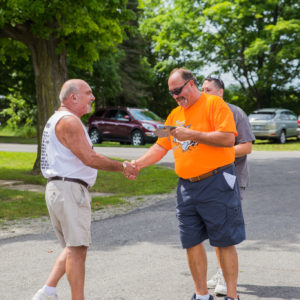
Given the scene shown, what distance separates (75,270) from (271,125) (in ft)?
72.6

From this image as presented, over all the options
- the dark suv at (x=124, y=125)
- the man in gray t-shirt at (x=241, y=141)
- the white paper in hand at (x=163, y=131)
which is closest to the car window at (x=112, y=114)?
the dark suv at (x=124, y=125)

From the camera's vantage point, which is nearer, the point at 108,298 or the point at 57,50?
the point at 108,298

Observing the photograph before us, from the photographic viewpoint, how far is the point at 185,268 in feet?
16.9

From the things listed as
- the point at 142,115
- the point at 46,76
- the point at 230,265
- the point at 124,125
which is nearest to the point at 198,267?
the point at 230,265

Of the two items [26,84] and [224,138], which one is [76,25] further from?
[26,84]

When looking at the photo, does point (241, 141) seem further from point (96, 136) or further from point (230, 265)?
point (96, 136)

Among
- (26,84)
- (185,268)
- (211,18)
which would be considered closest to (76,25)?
(185,268)

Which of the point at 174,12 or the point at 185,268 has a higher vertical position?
the point at 174,12

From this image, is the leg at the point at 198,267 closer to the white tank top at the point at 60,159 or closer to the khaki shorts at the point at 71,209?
the khaki shorts at the point at 71,209

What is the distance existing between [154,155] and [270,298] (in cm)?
152

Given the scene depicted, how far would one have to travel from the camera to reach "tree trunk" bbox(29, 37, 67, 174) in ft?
41.6

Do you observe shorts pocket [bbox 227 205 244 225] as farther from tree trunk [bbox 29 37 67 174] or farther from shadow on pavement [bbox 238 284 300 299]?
tree trunk [bbox 29 37 67 174]

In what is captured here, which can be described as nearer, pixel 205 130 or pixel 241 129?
pixel 205 130

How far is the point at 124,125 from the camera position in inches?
958
